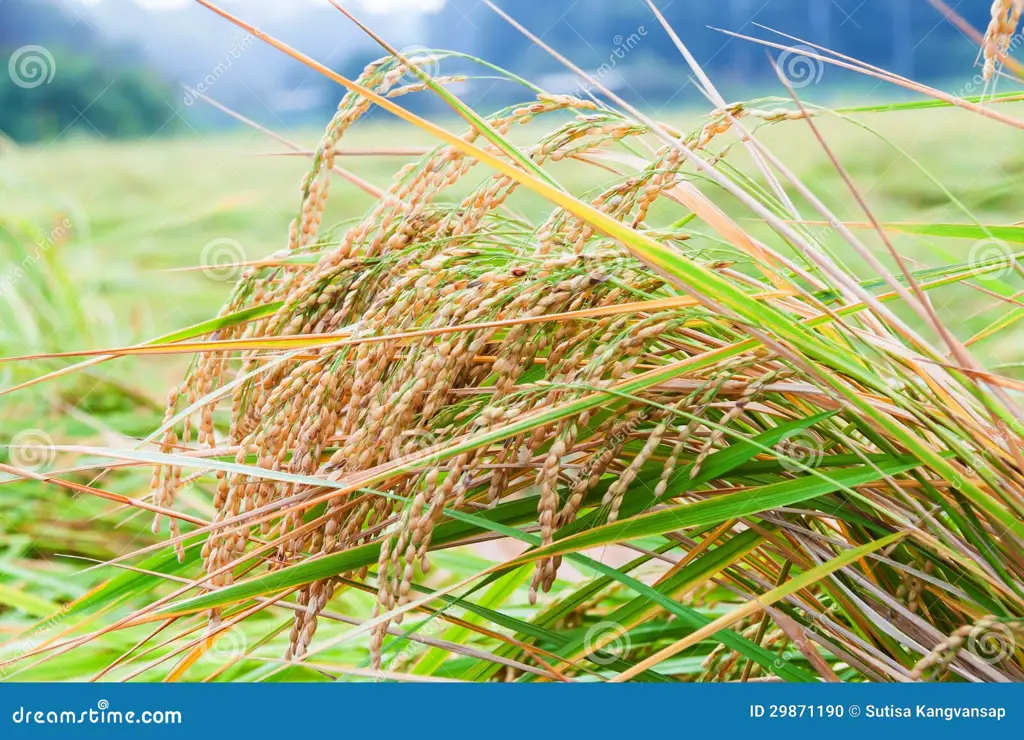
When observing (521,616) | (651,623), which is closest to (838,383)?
(651,623)

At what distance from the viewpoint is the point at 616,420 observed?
18.6 inches

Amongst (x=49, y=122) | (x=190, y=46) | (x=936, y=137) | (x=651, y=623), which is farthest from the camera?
(x=190, y=46)

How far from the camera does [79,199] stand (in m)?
4.80

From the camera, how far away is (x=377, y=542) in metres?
0.47

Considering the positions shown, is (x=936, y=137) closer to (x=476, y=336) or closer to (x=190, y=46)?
(x=476, y=336)

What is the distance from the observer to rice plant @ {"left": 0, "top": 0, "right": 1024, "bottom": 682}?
16.8 inches

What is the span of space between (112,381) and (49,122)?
5420mm

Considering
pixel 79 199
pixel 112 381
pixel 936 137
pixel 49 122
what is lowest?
pixel 112 381

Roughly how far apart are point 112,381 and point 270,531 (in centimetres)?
133

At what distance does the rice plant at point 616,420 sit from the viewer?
43 cm

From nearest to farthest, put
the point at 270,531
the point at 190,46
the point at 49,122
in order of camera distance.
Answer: the point at 270,531 → the point at 49,122 → the point at 190,46

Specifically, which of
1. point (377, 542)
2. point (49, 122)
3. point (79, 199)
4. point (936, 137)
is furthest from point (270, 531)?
point (49, 122)

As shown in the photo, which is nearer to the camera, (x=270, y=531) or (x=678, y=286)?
(x=678, y=286)

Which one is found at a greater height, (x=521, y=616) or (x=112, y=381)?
(x=112, y=381)
